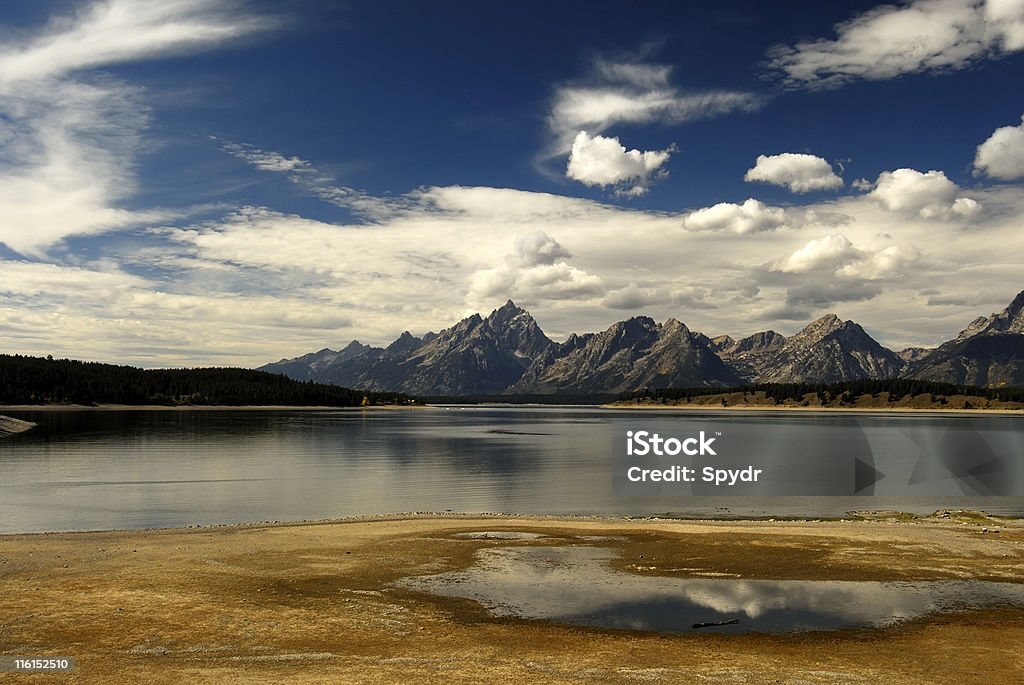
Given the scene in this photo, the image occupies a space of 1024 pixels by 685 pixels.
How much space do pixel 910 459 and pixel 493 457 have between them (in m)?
61.6

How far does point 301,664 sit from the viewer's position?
62.6 feet

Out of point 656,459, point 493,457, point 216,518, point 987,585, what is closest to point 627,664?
point 987,585

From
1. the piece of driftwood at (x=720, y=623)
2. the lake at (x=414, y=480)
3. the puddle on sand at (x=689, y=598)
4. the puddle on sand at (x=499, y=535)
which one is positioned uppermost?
the piece of driftwood at (x=720, y=623)

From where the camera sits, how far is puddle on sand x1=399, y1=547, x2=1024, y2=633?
24.1 metres

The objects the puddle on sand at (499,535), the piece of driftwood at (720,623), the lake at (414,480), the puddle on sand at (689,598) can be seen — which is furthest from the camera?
the lake at (414,480)

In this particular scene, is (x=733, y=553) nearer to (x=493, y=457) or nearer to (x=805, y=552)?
(x=805, y=552)

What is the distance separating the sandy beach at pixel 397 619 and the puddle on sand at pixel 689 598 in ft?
3.40

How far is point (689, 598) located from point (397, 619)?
10.6 m

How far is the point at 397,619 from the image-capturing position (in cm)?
2391

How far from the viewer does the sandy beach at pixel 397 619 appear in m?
18.9

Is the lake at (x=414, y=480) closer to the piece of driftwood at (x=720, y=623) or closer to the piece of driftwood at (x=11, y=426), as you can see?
the piece of driftwood at (x=11, y=426)

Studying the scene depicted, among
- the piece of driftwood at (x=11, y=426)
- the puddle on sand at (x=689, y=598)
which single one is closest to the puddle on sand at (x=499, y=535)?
the puddle on sand at (x=689, y=598)

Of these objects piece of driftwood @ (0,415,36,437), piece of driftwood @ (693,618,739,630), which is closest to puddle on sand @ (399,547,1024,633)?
piece of driftwood @ (693,618,739,630)

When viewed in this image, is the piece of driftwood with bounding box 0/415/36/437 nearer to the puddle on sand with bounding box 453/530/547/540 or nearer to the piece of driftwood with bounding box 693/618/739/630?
the puddle on sand with bounding box 453/530/547/540
